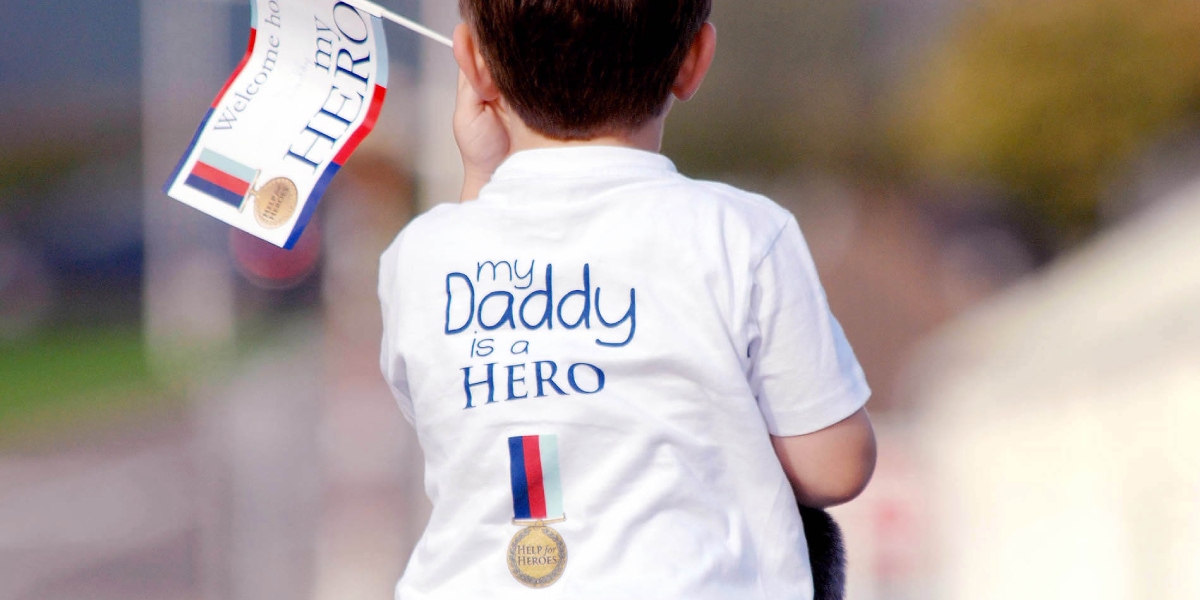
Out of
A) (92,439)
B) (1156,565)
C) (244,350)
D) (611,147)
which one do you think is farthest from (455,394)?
(244,350)

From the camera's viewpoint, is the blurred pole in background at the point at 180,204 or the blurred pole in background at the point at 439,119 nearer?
the blurred pole in background at the point at 439,119

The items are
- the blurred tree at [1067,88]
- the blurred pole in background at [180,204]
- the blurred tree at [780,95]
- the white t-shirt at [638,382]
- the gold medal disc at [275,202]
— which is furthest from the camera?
the blurred tree at [780,95]

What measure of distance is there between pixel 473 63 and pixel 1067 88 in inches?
450

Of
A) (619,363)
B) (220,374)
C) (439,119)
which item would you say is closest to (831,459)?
(619,363)

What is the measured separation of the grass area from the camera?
57.0 feet

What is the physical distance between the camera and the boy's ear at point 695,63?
126cm

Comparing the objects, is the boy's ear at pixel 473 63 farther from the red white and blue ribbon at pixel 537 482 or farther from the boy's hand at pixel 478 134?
the red white and blue ribbon at pixel 537 482

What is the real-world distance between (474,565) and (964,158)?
41.1 feet

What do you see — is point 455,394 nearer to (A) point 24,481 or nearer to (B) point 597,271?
(B) point 597,271

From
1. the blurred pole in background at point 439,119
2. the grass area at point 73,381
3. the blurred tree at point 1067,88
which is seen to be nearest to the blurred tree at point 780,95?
the blurred tree at point 1067,88

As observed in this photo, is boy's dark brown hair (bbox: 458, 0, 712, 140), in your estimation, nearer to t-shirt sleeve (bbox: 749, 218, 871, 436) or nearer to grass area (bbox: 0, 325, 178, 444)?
t-shirt sleeve (bbox: 749, 218, 871, 436)

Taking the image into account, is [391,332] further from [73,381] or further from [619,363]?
[73,381]

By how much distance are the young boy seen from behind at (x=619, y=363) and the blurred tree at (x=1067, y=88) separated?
1116cm

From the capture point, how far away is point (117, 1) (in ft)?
108
